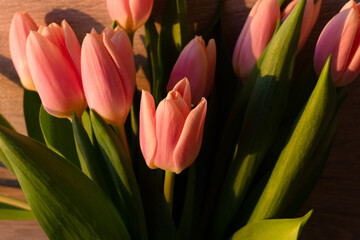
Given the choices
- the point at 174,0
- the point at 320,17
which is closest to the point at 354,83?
the point at 320,17

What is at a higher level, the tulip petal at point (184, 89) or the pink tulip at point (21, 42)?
the pink tulip at point (21, 42)

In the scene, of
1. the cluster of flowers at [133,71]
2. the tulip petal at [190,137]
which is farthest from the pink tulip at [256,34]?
the tulip petal at [190,137]

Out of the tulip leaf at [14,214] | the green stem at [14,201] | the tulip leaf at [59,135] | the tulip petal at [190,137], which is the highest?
the tulip petal at [190,137]

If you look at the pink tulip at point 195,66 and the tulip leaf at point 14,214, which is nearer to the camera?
the pink tulip at point 195,66

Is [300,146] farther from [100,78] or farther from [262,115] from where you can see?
[100,78]

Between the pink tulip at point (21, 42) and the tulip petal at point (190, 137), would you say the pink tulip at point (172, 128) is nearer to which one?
the tulip petal at point (190, 137)

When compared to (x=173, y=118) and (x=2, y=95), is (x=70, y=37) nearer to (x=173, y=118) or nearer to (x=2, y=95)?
(x=173, y=118)
